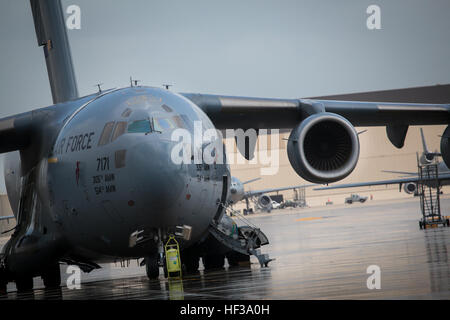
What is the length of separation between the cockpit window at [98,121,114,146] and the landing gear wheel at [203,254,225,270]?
408 centimetres

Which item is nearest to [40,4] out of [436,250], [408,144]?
[436,250]

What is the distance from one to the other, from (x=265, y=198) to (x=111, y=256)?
58.5 metres

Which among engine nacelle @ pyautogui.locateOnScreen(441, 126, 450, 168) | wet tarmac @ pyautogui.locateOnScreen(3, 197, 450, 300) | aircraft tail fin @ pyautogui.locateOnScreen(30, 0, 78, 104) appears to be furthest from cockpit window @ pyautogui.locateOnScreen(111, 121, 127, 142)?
engine nacelle @ pyautogui.locateOnScreen(441, 126, 450, 168)

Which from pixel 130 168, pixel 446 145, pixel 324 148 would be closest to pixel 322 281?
pixel 130 168

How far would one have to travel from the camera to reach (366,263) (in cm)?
1194

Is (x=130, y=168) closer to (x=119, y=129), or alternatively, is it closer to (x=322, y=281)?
(x=119, y=129)

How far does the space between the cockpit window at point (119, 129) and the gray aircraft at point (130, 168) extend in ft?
0.08

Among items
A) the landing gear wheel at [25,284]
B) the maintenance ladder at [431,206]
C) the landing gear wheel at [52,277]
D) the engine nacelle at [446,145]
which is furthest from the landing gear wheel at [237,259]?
the maintenance ladder at [431,206]

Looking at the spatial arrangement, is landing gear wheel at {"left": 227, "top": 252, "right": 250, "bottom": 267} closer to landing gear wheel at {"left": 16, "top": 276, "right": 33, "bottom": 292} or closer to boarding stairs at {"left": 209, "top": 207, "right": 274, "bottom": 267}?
boarding stairs at {"left": 209, "top": 207, "right": 274, "bottom": 267}

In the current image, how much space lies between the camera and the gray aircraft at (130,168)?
36.6ft

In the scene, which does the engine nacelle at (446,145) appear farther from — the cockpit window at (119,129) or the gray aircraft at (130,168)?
the cockpit window at (119,129)

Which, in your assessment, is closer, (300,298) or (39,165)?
(300,298)

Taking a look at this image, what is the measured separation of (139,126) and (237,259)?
14.8 ft
